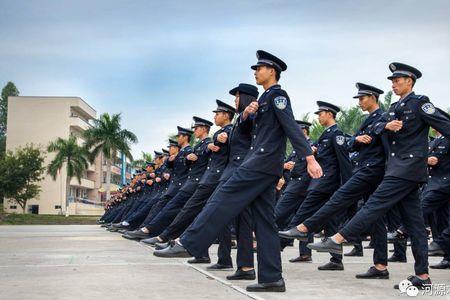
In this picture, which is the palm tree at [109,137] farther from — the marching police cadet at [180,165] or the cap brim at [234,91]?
the cap brim at [234,91]

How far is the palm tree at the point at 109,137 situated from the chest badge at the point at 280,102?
54.3 metres

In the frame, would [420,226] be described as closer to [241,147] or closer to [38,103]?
[241,147]

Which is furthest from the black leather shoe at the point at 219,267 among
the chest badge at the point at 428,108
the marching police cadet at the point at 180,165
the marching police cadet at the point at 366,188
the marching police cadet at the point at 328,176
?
the marching police cadet at the point at 180,165

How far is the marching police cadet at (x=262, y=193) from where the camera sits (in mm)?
6008

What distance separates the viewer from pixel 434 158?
29.7 ft

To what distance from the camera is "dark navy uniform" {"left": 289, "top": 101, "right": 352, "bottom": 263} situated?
8.87m

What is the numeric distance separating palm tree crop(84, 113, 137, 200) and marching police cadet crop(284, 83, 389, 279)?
2075 inches

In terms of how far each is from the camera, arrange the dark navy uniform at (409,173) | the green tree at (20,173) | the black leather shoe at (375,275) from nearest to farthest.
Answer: the dark navy uniform at (409,173)
the black leather shoe at (375,275)
the green tree at (20,173)

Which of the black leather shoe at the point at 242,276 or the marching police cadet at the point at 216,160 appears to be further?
the marching police cadet at the point at 216,160

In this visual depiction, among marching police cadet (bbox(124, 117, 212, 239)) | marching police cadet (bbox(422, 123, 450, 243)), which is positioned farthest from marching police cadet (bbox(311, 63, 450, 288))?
marching police cadet (bbox(124, 117, 212, 239))

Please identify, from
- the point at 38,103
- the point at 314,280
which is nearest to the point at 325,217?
the point at 314,280

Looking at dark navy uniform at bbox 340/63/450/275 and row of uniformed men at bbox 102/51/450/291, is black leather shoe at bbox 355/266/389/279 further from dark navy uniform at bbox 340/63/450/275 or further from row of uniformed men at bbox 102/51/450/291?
dark navy uniform at bbox 340/63/450/275

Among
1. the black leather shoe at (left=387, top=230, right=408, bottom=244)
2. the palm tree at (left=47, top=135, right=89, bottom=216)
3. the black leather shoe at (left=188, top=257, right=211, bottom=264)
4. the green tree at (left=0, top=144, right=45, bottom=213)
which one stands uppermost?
the palm tree at (left=47, top=135, right=89, bottom=216)

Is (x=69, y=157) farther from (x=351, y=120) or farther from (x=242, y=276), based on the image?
(x=242, y=276)
